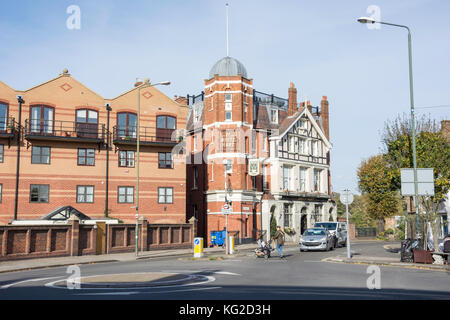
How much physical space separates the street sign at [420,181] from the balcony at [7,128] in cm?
2595

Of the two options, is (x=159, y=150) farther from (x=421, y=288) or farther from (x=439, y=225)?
(x=421, y=288)

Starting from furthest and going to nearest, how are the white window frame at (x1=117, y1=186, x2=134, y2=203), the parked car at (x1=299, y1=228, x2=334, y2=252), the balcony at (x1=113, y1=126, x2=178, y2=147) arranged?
the white window frame at (x1=117, y1=186, x2=134, y2=203)
the balcony at (x1=113, y1=126, x2=178, y2=147)
the parked car at (x1=299, y1=228, x2=334, y2=252)

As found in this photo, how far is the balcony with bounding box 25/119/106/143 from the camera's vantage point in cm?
3384

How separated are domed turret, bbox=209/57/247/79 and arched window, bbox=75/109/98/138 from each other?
46.5 ft

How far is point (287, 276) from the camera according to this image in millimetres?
15531

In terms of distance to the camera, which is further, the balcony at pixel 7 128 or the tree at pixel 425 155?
the balcony at pixel 7 128

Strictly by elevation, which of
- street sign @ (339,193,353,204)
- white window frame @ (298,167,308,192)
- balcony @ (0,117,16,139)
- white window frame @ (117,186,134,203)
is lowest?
street sign @ (339,193,353,204)

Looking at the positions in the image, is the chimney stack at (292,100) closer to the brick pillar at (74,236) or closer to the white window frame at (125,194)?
the white window frame at (125,194)

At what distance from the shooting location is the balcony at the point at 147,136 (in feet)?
120

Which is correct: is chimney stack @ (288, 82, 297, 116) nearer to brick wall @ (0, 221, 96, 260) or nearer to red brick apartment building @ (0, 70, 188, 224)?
red brick apartment building @ (0, 70, 188, 224)

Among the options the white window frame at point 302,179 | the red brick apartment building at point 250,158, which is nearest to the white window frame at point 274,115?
the red brick apartment building at point 250,158

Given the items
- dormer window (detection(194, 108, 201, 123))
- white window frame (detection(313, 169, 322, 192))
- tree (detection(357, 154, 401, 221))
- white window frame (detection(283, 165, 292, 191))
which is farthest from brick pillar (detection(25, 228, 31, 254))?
tree (detection(357, 154, 401, 221))

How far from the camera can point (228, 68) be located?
1781 inches
